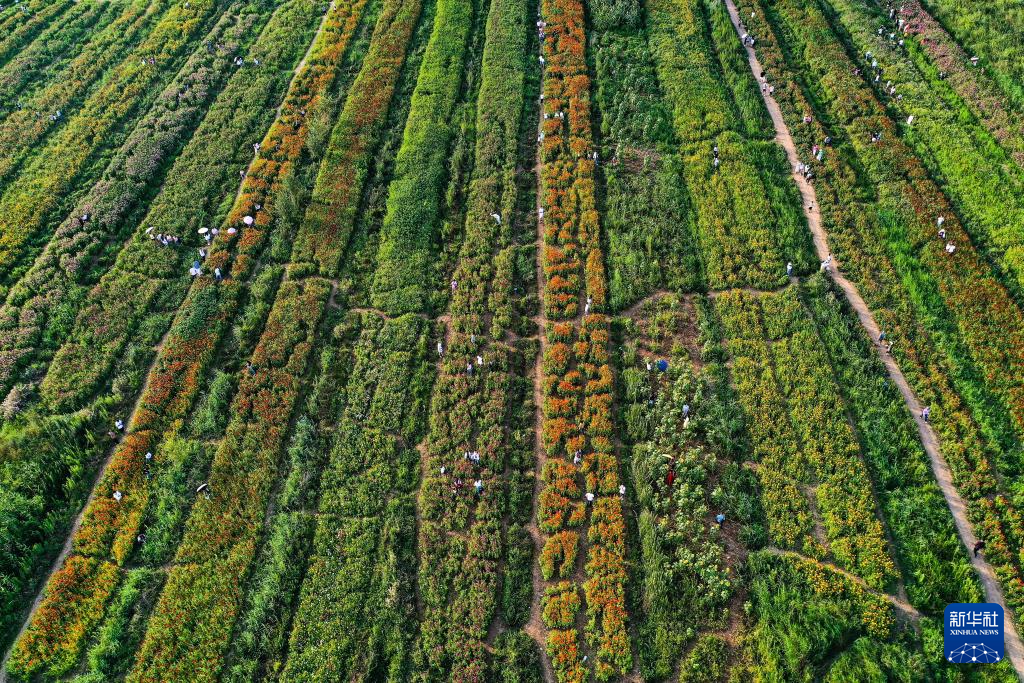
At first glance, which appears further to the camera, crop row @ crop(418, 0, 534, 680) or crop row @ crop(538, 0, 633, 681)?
crop row @ crop(418, 0, 534, 680)

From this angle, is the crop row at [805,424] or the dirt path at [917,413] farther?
the crop row at [805,424]

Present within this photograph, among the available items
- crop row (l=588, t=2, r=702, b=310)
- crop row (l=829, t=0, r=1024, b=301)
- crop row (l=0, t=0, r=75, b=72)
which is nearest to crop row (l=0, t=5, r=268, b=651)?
crop row (l=0, t=0, r=75, b=72)

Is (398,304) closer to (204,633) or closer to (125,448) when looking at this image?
(125,448)

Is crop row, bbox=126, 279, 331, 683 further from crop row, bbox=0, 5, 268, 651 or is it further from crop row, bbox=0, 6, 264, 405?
crop row, bbox=0, 6, 264, 405

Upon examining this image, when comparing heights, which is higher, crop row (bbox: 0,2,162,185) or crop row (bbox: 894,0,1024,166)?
crop row (bbox: 0,2,162,185)

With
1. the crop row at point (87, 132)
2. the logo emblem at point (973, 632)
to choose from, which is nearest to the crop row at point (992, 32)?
the logo emblem at point (973, 632)

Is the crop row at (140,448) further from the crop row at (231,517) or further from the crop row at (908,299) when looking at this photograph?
the crop row at (908,299)
